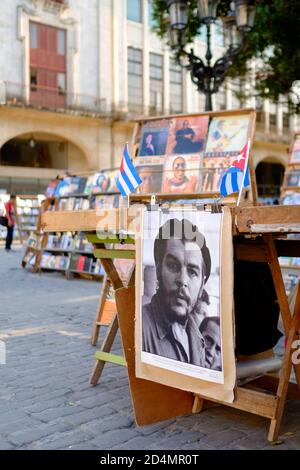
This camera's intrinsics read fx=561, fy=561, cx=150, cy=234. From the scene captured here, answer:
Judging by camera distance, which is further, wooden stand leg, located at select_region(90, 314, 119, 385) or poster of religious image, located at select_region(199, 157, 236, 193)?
poster of religious image, located at select_region(199, 157, 236, 193)

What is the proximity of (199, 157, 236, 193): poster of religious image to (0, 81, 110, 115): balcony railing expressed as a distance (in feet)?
69.7

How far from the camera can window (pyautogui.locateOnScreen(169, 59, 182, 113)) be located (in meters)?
A: 32.8

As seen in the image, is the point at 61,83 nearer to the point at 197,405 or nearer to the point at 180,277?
the point at 197,405

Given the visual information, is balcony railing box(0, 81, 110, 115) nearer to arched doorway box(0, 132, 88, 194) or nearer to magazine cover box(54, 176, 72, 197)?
arched doorway box(0, 132, 88, 194)

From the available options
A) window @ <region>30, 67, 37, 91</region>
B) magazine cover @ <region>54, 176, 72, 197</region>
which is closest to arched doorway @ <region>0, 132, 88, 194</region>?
window @ <region>30, 67, 37, 91</region>

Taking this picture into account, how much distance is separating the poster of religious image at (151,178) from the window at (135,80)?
81.6ft

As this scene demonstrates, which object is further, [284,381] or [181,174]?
[181,174]

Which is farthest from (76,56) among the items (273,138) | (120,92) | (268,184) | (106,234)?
(106,234)

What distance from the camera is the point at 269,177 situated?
4088 cm

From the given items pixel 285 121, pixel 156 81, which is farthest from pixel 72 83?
pixel 285 121

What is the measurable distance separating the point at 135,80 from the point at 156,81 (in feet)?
5.40

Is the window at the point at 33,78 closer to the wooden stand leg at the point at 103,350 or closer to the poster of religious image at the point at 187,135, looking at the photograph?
the poster of religious image at the point at 187,135

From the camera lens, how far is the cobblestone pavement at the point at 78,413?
10.3ft

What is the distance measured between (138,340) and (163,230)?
0.70 m
